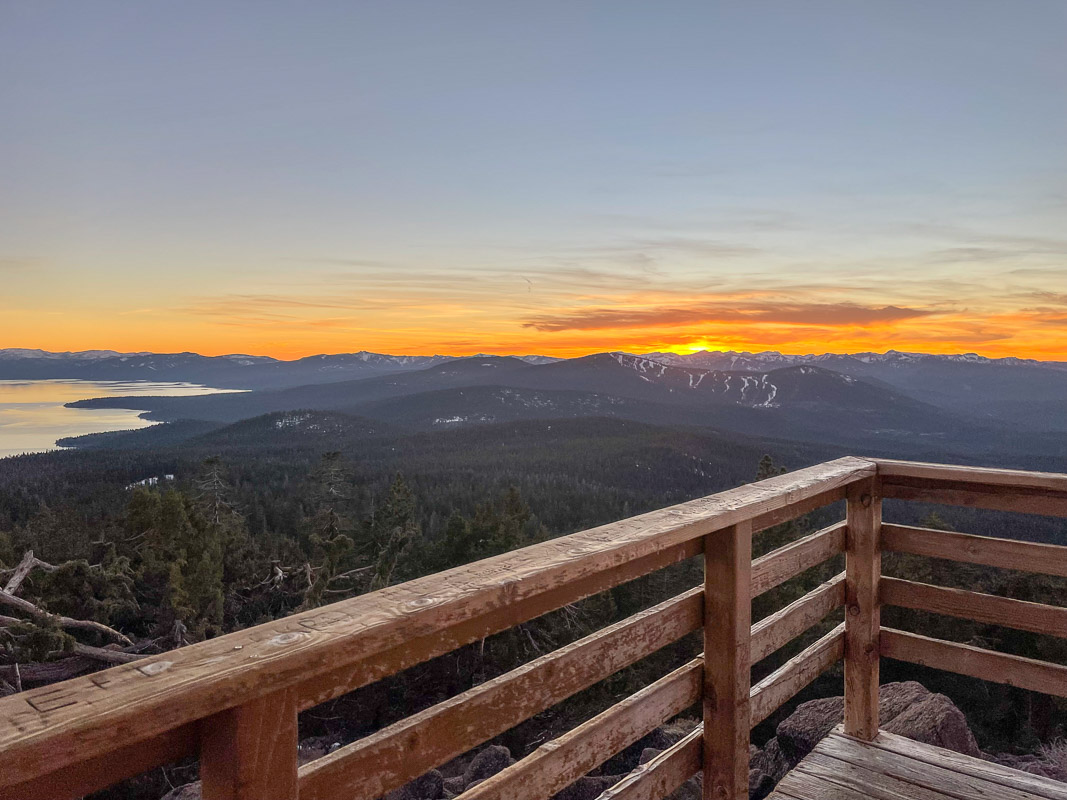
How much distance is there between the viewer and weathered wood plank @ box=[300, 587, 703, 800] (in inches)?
42.1

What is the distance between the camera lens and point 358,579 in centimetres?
2541

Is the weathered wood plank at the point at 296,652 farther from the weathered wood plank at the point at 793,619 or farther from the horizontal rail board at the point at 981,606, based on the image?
the horizontal rail board at the point at 981,606

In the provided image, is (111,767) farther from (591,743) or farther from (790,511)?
(790,511)

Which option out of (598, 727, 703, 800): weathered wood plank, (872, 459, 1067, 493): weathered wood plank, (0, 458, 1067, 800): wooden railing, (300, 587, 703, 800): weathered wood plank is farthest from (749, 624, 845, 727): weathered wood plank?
(872, 459, 1067, 493): weathered wood plank

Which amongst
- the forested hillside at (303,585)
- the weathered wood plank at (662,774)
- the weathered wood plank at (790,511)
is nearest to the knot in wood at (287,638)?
the weathered wood plank at (662,774)

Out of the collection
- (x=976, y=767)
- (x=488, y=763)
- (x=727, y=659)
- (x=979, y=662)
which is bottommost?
(x=488, y=763)

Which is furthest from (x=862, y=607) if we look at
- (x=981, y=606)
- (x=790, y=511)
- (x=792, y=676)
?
(x=790, y=511)

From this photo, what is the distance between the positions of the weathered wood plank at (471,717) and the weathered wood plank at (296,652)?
151mm

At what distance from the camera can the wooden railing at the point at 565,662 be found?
2.56 feet

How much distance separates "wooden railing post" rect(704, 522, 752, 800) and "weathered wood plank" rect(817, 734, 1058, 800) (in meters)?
1.08

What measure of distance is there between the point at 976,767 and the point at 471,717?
259cm

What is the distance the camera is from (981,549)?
2.66 m

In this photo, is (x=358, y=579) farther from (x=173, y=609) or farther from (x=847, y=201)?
(x=847, y=201)

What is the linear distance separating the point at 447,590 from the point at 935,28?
9.17 m
